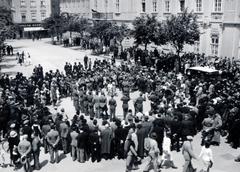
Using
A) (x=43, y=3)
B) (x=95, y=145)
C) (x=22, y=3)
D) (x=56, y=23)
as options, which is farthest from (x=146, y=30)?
(x=22, y=3)

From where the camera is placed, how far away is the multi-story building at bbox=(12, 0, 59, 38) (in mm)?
77688

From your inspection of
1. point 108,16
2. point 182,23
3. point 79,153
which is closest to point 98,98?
point 79,153

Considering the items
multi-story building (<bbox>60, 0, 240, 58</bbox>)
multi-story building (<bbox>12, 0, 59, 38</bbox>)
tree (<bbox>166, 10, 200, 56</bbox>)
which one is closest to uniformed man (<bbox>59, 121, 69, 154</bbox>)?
tree (<bbox>166, 10, 200, 56</bbox>)

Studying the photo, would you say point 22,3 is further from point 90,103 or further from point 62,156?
point 62,156

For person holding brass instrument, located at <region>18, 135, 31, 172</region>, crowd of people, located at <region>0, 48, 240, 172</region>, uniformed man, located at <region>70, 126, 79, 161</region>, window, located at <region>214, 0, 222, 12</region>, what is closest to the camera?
person holding brass instrument, located at <region>18, 135, 31, 172</region>

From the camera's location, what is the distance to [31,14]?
7881 centimetres

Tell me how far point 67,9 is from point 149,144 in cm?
6824

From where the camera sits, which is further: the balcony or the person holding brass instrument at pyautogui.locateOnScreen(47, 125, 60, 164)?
the balcony

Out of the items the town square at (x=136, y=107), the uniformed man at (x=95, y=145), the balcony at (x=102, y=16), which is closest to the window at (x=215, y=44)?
the town square at (x=136, y=107)

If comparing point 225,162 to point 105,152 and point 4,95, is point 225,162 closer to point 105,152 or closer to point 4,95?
point 105,152

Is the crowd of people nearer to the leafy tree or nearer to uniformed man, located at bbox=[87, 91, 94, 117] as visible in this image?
uniformed man, located at bbox=[87, 91, 94, 117]

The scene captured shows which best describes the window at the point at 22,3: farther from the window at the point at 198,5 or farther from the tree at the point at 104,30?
the window at the point at 198,5

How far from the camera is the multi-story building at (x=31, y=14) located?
255ft

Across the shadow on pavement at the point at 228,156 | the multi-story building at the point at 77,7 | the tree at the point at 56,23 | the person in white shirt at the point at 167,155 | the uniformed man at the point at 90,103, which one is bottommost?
the shadow on pavement at the point at 228,156
